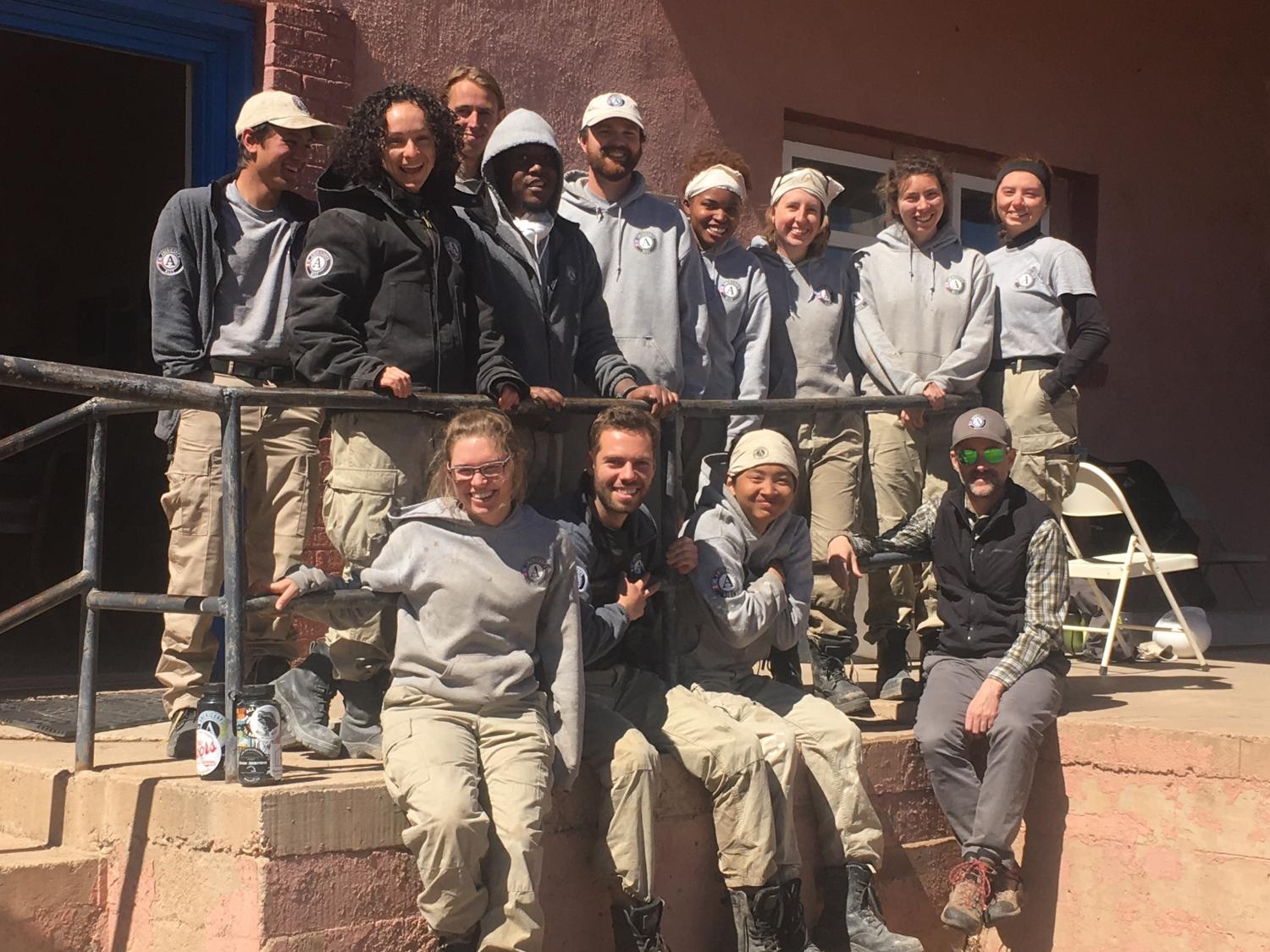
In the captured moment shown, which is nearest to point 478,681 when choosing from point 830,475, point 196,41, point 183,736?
point 183,736

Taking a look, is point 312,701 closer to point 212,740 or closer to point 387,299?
point 212,740

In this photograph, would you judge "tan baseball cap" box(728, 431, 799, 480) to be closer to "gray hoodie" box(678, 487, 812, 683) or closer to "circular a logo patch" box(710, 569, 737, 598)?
"gray hoodie" box(678, 487, 812, 683)

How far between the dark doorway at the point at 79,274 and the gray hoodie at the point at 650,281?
A: 3996 mm

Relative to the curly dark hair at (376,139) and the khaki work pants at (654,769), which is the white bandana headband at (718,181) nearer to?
the curly dark hair at (376,139)

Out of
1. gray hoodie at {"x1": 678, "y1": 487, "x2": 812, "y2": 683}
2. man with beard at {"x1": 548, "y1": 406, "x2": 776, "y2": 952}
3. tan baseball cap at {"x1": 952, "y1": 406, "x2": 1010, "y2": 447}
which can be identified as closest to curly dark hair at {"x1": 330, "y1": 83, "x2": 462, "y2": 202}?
man with beard at {"x1": 548, "y1": 406, "x2": 776, "y2": 952}

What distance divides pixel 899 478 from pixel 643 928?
7.01 ft

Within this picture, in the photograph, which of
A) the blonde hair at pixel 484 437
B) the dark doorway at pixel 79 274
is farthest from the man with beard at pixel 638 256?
the dark doorway at pixel 79 274

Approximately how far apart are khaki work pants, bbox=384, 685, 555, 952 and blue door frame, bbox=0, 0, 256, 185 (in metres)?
3.19

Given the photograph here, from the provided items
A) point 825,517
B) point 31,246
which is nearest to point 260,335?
point 825,517

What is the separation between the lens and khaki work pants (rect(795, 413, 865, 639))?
214 inches

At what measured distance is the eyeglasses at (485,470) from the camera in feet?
13.0

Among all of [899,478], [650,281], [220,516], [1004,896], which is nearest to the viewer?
[220,516]

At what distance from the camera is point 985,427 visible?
16.8ft

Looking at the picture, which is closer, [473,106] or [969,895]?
[969,895]
